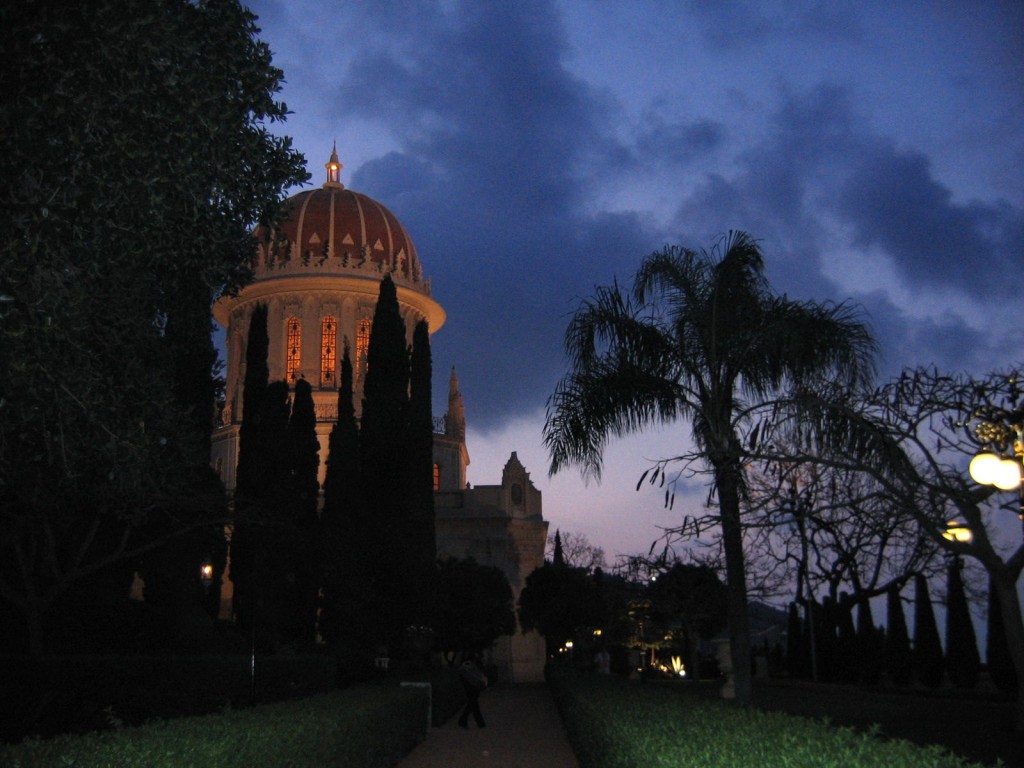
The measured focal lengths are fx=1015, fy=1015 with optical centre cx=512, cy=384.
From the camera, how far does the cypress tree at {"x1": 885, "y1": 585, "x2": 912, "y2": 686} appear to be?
31906 mm

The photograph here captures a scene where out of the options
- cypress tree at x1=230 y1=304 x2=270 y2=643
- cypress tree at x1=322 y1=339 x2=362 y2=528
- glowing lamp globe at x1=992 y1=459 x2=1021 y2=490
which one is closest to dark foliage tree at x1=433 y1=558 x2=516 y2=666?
cypress tree at x1=322 y1=339 x2=362 y2=528

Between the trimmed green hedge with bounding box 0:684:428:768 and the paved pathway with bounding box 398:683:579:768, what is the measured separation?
4.82 ft

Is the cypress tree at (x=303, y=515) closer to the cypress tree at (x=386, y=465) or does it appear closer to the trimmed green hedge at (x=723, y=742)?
the cypress tree at (x=386, y=465)

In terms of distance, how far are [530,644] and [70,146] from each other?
161 feet

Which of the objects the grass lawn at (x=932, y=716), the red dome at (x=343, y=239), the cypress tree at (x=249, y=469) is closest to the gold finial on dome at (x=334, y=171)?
the red dome at (x=343, y=239)

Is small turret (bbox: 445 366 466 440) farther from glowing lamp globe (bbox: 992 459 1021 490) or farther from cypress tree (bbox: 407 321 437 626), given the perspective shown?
glowing lamp globe (bbox: 992 459 1021 490)

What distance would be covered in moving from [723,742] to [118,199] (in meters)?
6.55

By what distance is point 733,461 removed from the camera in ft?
43.0

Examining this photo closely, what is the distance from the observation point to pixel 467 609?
153ft

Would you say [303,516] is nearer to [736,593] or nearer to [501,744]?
[501,744]

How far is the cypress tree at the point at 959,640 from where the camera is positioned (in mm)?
27281

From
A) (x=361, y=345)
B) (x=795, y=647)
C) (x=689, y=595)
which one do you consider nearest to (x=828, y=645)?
(x=689, y=595)

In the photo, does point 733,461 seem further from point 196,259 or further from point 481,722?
point 481,722

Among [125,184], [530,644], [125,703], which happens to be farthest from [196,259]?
[530,644]
